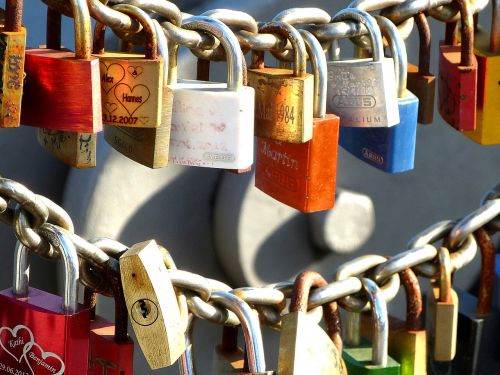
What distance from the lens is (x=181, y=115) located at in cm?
150

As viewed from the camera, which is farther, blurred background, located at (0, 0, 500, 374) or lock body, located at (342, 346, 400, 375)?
blurred background, located at (0, 0, 500, 374)

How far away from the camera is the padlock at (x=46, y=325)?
1391 mm

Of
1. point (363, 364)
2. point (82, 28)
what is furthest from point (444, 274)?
point (82, 28)

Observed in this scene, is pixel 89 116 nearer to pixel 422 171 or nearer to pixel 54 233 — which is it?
pixel 54 233

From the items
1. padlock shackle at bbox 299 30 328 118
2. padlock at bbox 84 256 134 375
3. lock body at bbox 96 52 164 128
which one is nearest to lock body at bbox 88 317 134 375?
padlock at bbox 84 256 134 375

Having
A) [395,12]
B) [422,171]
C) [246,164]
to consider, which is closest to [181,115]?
[246,164]

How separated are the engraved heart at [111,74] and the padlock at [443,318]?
51cm

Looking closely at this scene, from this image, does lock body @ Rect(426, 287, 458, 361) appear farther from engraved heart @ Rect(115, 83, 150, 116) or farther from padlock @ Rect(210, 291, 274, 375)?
engraved heart @ Rect(115, 83, 150, 116)

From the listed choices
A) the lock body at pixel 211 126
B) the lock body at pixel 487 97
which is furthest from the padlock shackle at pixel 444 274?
the lock body at pixel 211 126

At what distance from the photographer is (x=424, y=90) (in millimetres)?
1822

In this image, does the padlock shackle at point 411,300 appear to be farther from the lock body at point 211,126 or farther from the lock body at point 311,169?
the lock body at point 211,126

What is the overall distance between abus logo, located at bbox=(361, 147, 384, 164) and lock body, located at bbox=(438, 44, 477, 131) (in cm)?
11

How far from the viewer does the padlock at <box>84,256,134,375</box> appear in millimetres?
1439

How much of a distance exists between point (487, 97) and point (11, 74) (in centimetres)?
75
